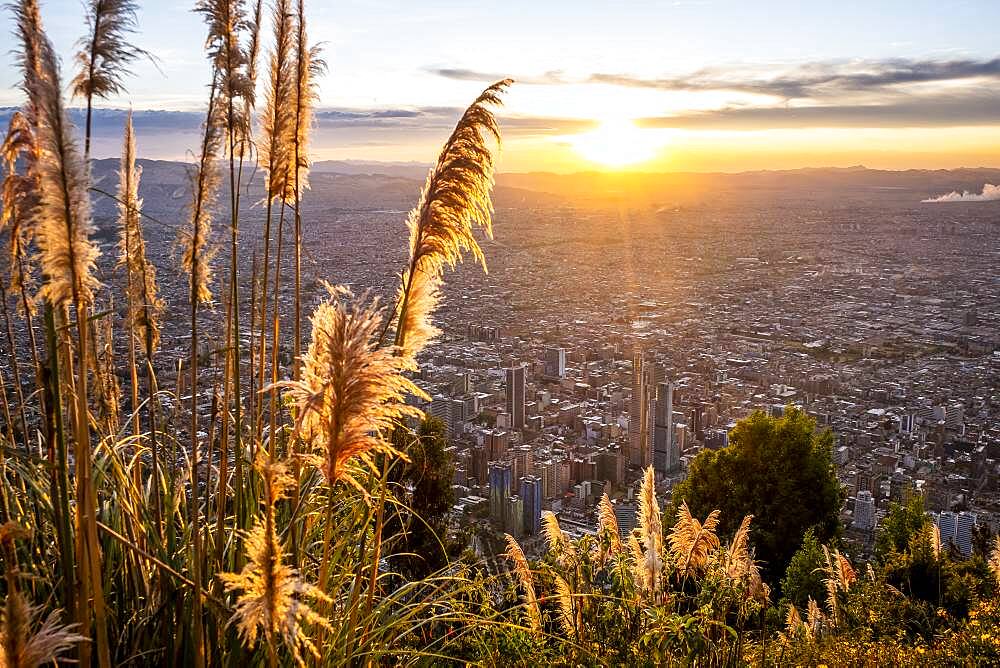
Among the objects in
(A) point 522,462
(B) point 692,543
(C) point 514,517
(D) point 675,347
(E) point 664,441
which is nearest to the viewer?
(B) point 692,543

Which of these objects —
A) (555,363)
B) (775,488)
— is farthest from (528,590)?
(555,363)

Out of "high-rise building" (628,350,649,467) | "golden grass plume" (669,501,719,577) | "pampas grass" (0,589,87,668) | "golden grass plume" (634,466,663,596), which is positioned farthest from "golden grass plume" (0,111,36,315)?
"high-rise building" (628,350,649,467)

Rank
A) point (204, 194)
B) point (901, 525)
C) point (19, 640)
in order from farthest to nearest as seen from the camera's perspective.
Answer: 1. point (901, 525)
2. point (204, 194)
3. point (19, 640)

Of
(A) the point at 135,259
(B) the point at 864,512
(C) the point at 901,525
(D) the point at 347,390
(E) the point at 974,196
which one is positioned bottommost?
(B) the point at 864,512

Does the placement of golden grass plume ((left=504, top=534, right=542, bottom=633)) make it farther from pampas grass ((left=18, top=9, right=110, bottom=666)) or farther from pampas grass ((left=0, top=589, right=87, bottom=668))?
pampas grass ((left=0, top=589, right=87, bottom=668))

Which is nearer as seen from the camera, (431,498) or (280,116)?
→ (280,116)

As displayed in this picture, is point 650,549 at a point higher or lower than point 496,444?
higher

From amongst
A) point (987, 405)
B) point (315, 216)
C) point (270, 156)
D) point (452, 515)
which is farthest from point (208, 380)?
point (315, 216)

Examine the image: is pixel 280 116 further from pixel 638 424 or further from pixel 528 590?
pixel 638 424

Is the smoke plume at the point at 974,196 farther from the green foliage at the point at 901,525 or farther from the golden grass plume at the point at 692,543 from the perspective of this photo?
the golden grass plume at the point at 692,543
